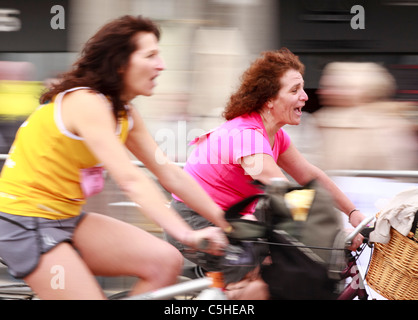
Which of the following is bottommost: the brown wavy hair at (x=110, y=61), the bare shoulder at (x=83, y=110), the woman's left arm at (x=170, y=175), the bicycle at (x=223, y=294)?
the bicycle at (x=223, y=294)

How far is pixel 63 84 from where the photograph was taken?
2.63 meters

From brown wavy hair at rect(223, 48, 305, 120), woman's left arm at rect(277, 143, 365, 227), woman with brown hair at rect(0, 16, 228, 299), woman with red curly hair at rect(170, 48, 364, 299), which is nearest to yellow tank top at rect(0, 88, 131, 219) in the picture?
woman with brown hair at rect(0, 16, 228, 299)

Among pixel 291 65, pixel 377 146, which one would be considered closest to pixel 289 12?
pixel 377 146

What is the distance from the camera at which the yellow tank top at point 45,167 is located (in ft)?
8.27

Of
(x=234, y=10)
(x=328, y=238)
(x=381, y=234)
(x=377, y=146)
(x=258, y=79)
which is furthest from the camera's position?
(x=234, y=10)

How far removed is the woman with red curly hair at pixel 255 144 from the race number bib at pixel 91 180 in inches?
25.6

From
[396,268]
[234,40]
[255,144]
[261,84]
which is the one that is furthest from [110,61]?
[234,40]

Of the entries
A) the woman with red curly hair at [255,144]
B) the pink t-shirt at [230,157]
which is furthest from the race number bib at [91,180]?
the pink t-shirt at [230,157]

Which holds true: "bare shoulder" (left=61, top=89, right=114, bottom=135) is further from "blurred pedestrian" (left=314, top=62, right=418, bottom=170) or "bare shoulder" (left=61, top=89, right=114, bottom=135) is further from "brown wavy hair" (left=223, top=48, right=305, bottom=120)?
"blurred pedestrian" (left=314, top=62, right=418, bottom=170)

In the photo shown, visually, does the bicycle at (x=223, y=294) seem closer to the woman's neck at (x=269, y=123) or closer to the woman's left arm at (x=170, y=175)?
the woman's left arm at (x=170, y=175)

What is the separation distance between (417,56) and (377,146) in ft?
4.13

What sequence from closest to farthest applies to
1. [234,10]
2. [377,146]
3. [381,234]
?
[381,234] → [377,146] → [234,10]
